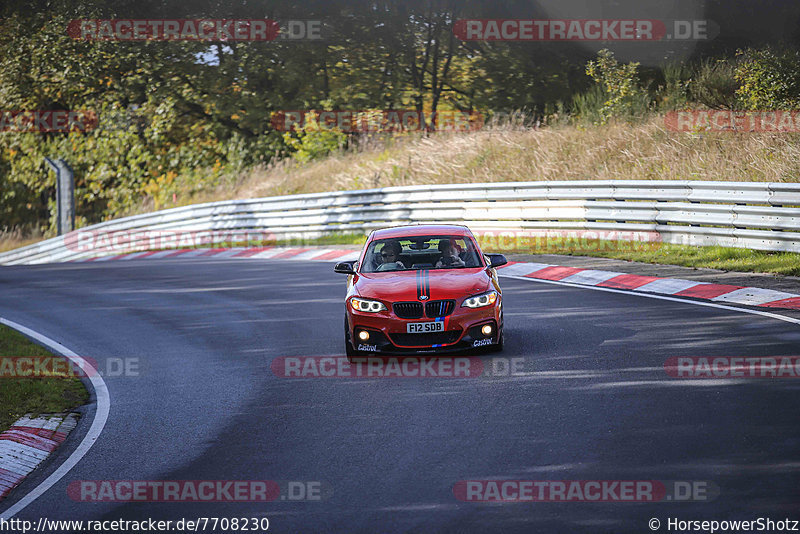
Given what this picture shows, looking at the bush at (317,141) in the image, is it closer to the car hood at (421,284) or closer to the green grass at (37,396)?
the car hood at (421,284)

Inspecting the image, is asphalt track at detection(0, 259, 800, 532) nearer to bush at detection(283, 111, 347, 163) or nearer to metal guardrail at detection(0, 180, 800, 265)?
metal guardrail at detection(0, 180, 800, 265)

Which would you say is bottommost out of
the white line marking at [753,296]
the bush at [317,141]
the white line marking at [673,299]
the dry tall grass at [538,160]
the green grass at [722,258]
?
the white line marking at [673,299]

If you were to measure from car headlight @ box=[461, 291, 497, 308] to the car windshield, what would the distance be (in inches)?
34.6

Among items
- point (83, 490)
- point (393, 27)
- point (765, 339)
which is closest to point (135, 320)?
point (83, 490)

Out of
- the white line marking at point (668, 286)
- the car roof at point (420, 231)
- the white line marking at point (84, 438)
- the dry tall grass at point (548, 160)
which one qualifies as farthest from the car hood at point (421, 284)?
the dry tall grass at point (548, 160)

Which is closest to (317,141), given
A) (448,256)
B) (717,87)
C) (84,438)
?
(717,87)

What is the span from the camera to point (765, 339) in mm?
10102

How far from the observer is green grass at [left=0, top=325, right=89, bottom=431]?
361 inches

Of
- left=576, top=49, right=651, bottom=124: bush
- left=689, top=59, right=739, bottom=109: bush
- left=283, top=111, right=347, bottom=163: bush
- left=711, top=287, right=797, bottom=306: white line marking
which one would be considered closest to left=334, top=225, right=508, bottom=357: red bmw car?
left=711, top=287, right=797, bottom=306: white line marking

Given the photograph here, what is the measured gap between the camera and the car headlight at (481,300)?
10000 mm

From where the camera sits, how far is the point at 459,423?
7766 mm

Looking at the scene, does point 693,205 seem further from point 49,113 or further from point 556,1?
point 49,113

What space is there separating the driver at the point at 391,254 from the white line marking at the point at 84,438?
3390 mm

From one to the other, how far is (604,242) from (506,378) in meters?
10.3
